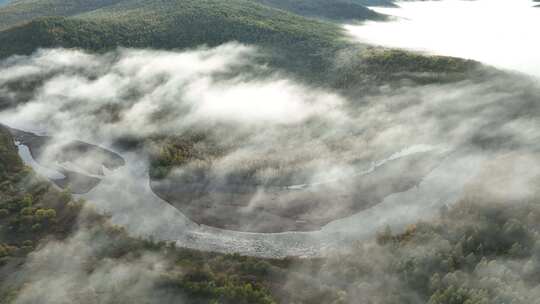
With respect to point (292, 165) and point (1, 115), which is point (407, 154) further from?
point (1, 115)

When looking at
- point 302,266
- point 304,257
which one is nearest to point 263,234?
point 304,257

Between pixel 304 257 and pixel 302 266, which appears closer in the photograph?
pixel 302 266

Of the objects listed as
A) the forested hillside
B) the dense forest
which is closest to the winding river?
the dense forest

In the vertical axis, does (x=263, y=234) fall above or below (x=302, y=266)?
below

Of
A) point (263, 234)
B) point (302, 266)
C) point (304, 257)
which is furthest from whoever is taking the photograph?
point (263, 234)

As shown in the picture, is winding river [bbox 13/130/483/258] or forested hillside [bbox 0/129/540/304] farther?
winding river [bbox 13/130/483/258]

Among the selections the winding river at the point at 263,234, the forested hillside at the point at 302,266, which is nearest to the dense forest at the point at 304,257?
the forested hillside at the point at 302,266

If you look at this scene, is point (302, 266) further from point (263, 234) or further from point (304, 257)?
point (263, 234)

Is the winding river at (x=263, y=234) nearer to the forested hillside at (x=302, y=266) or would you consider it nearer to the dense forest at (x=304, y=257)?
the dense forest at (x=304, y=257)

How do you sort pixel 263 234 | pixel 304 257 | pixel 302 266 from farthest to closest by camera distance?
pixel 263 234 < pixel 304 257 < pixel 302 266

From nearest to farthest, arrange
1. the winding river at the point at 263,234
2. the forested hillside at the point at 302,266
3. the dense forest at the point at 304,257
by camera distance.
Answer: the forested hillside at the point at 302,266 < the dense forest at the point at 304,257 < the winding river at the point at 263,234

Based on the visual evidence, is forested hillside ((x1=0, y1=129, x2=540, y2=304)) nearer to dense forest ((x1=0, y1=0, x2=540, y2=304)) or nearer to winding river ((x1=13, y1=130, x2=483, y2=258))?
dense forest ((x1=0, y1=0, x2=540, y2=304))
